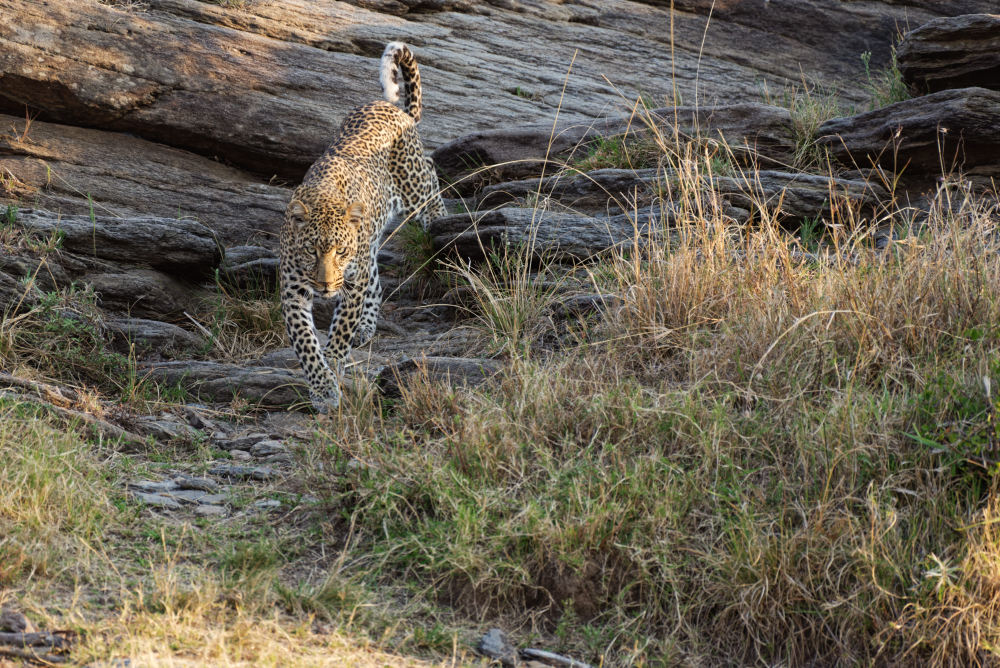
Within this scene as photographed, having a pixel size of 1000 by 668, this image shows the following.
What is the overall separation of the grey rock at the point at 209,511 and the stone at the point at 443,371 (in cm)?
142

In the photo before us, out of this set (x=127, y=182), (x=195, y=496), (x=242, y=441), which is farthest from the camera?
(x=127, y=182)

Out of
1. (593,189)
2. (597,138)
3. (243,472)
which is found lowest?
(243,472)

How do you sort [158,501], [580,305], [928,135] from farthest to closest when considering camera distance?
[928,135] < [580,305] < [158,501]

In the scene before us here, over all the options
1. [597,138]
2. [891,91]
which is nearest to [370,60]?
[597,138]

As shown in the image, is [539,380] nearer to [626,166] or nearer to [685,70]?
[626,166]

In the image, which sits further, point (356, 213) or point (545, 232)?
point (545, 232)

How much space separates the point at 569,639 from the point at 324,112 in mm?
7642

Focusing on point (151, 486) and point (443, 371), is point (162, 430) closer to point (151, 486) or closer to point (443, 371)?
point (151, 486)

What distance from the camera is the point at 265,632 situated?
13.0 feet

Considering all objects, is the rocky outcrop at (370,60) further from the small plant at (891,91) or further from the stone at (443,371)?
the stone at (443,371)

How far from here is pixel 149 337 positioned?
7.77 metres

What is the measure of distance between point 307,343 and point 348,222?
100 centimetres

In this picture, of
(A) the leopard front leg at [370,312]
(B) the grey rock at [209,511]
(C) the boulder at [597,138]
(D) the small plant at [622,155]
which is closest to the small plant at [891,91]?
(C) the boulder at [597,138]

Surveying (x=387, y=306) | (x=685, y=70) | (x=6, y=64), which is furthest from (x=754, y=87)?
(x=6, y=64)
